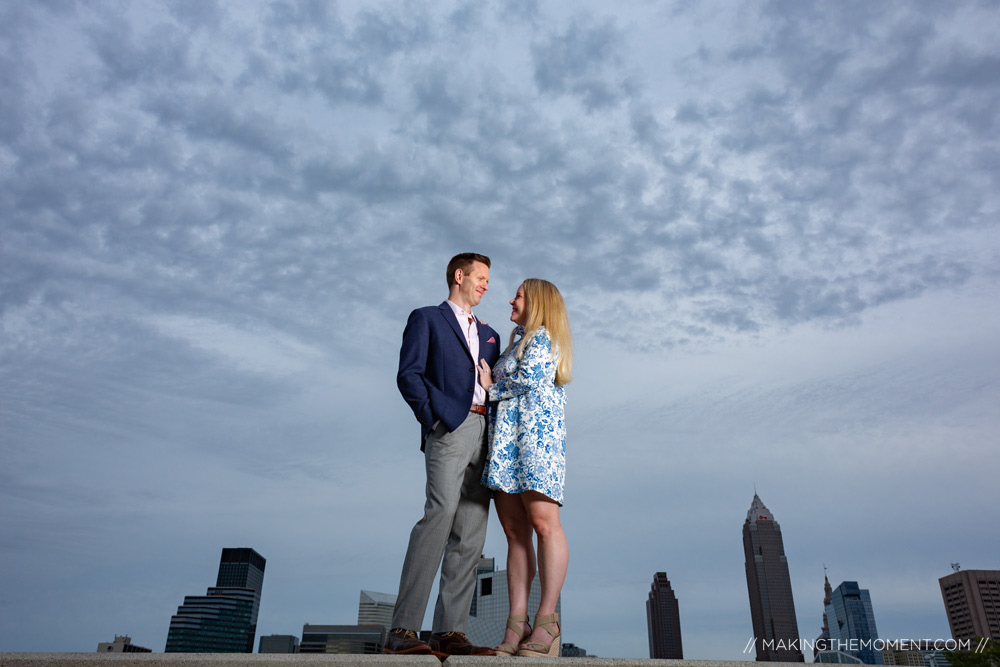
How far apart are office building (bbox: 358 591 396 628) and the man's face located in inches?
6715

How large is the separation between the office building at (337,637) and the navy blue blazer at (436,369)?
156 meters

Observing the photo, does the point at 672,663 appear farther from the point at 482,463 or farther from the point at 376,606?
the point at 376,606

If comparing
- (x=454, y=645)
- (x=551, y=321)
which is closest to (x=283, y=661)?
(x=454, y=645)

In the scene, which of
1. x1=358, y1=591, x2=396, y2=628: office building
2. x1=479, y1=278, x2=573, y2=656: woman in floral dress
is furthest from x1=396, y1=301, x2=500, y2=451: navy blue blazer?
x1=358, y1=591, x2=396, y2=628: office building

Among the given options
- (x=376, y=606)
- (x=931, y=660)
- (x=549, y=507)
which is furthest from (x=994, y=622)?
(x=549, y=507)

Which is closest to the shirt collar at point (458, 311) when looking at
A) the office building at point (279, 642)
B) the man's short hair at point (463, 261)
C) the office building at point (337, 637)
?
the man's short hair at point (463, 261)

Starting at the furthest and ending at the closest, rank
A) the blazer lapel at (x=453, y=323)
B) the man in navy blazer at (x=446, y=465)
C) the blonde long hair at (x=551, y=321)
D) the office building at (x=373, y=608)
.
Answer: the office building at (x=373, y=608)
the blazer lapel at (x=453, y=323)
the blonde long hair at (x=551, y=321)
the man in navy blazer at (x=446, y=465)

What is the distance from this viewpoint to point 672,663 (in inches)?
117

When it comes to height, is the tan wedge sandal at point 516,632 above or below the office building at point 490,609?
below

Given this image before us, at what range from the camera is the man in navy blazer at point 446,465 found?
4.07 meters

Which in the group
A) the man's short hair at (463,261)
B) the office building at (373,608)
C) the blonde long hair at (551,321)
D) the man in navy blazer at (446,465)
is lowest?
the man in navy blazer at (446,465)

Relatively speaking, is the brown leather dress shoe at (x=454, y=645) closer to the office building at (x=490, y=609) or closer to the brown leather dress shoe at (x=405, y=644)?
the brown leather dress shoe at (x=405, y=644)

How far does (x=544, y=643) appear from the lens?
403cm

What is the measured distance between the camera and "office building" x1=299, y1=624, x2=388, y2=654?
484 ft
